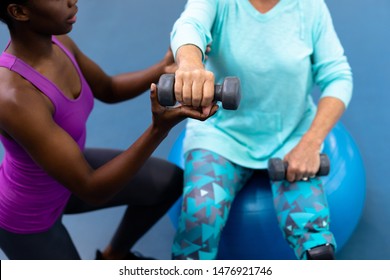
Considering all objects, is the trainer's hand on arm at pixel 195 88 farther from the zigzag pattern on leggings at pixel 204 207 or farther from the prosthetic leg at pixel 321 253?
the prosthetic leg at pixel 321 253

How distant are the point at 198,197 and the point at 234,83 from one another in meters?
0.45

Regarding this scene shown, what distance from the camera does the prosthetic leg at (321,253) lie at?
120 cm

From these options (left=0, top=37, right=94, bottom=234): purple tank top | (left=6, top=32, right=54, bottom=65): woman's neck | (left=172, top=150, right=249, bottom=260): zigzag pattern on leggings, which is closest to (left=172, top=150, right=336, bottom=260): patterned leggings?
(left=172, top=150, right=249, bottom=260): zigzag pattern on leggings

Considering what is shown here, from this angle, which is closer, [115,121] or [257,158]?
[257,158]

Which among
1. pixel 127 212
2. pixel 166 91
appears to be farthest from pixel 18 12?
pixel 127 212

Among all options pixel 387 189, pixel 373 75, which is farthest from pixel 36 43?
pixel 373 75

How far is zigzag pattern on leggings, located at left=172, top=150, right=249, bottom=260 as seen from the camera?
4.15 feet

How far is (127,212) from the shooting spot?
4.89 feet

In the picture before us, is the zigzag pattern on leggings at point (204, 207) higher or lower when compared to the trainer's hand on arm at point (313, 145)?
lower

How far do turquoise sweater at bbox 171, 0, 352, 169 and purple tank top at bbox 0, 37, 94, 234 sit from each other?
0.91 feet

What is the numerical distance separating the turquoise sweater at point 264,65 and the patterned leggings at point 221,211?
8 cm

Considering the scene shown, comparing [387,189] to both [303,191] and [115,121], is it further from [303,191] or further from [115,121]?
[115,121]

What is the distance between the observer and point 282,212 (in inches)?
50.6

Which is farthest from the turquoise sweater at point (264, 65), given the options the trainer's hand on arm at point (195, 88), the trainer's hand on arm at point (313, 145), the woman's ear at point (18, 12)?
the woman's ear at point (18, 12)
